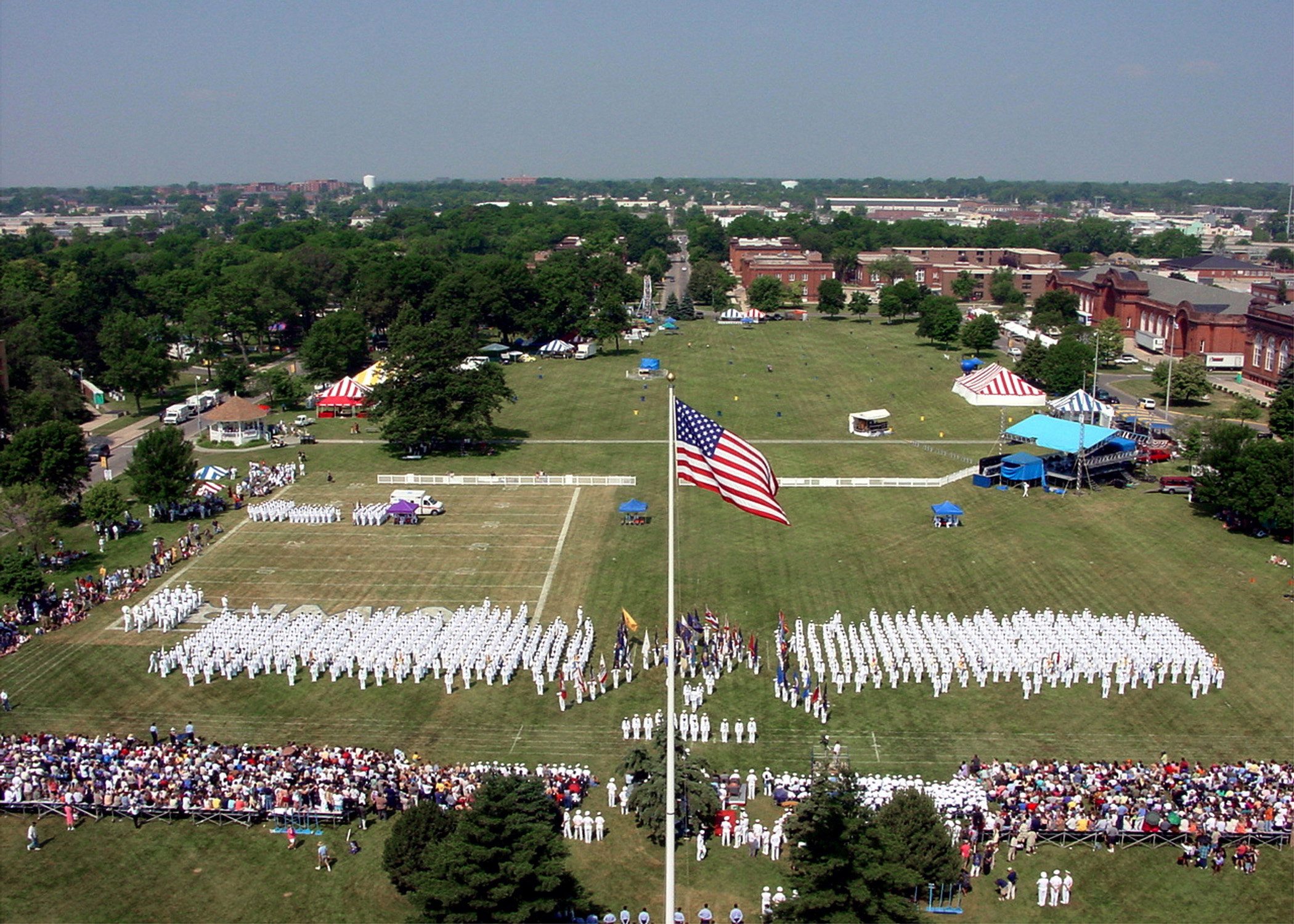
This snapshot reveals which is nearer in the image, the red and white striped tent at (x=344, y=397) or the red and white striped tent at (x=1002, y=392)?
the red and white striped tent at (x=344, y=397)

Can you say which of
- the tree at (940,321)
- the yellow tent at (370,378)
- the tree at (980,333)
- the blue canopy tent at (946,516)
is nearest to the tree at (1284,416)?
the blue canopy tent at (946,516)

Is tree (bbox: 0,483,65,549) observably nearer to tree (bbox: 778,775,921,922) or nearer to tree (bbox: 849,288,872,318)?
tree (bbox: 778,775,921,922)

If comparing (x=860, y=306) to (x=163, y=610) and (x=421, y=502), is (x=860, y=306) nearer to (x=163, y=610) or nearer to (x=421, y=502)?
(x=421, y=502)

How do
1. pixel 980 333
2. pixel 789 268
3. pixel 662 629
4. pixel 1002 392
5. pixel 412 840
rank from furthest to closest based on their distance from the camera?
pixel 789 268 → pixel 980 333 → pixel 1002 392 → pixel 662 629 → pixel 412 840

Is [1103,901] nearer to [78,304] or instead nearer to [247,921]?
[247,921]

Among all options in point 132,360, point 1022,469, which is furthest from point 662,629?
point 132,360

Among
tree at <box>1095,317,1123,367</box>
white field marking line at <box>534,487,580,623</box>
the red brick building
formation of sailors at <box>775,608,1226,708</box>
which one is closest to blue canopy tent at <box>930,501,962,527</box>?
formation of sailors at <box>775,608,1226,708</box>

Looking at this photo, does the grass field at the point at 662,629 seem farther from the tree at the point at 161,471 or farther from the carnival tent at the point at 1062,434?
the tree at the point at 161,471
